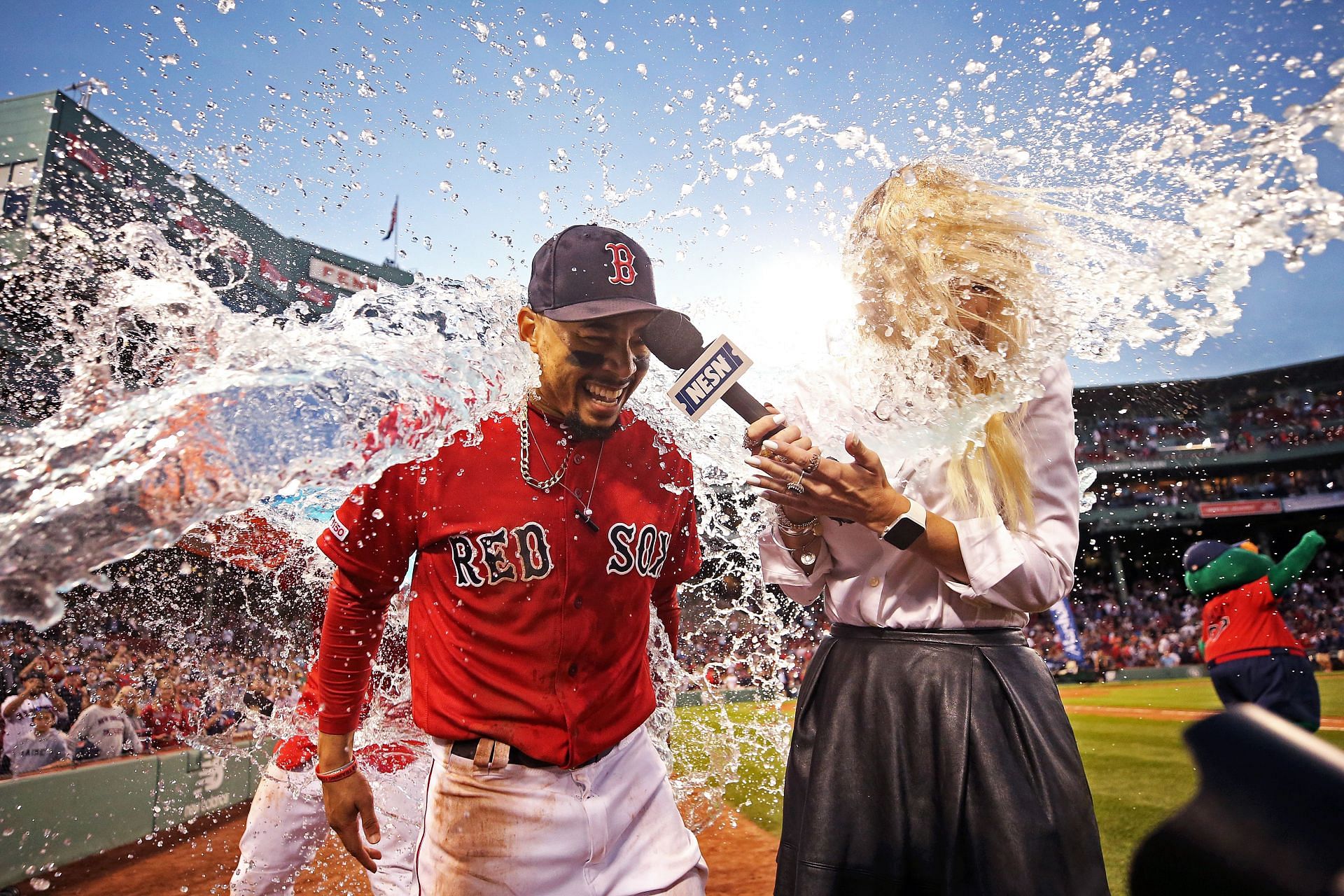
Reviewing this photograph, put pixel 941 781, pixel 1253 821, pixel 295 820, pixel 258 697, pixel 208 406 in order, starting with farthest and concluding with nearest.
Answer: pixel 258 697
pixel 295 820
pixel 208 406
pixel 941 781
pixel 1253 821

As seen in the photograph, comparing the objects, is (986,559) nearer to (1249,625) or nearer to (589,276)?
(589,276)

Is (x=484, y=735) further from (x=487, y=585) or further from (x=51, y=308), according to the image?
(x=51, y=308)

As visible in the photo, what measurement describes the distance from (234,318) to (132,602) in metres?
16.2

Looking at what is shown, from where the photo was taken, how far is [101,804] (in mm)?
6922

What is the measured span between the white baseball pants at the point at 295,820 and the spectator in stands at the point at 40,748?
4718 mm

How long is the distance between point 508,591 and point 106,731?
8.09 m

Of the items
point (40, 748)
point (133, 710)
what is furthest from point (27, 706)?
point (133, 710)

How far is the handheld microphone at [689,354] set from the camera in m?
1.80

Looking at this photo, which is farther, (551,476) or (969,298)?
(551,476)

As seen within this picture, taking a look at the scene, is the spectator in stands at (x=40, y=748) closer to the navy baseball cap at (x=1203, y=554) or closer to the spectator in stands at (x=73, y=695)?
the spectator in stands at (x=73, y=695)

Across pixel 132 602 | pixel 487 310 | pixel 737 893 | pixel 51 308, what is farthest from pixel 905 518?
pixel 132 602

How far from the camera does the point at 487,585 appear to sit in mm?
2145

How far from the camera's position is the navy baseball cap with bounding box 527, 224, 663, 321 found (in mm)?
2148

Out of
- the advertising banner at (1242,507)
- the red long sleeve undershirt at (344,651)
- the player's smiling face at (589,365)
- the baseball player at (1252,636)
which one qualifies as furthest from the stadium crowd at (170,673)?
the advertising banner at (1242,507)
